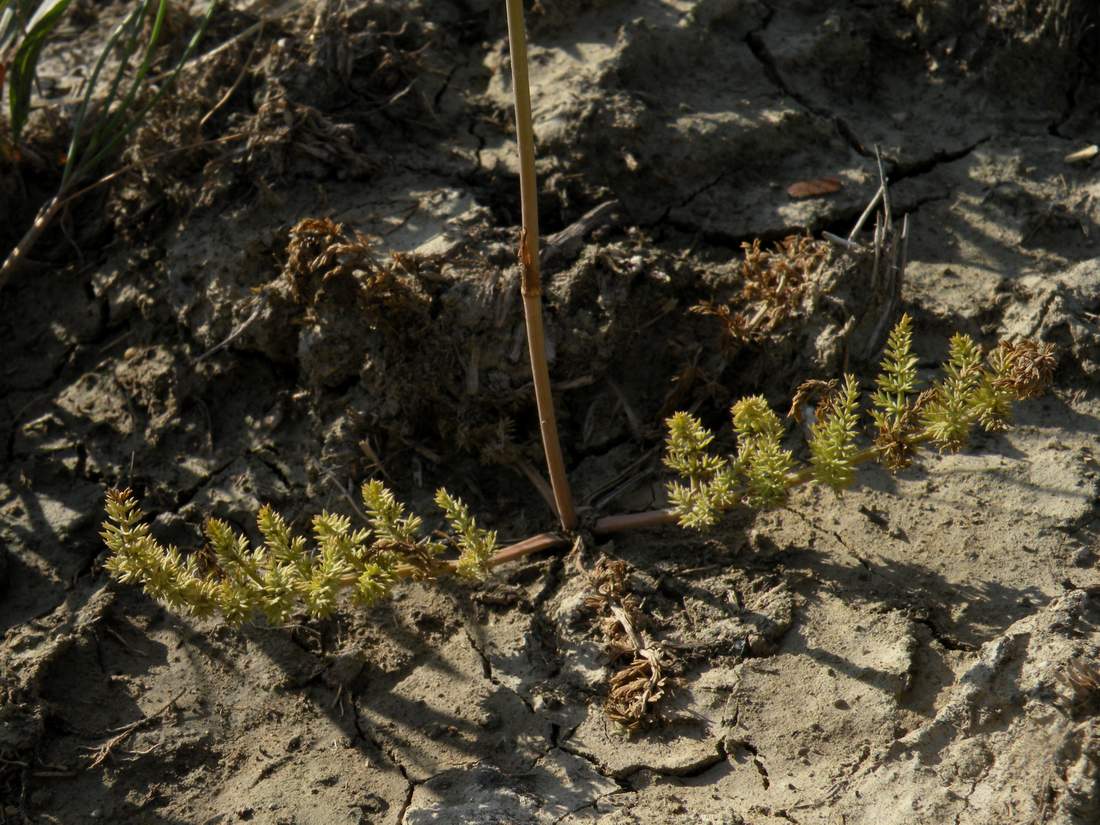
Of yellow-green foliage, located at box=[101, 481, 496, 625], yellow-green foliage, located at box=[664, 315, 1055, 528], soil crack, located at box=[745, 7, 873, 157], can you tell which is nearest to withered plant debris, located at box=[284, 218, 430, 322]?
yellow-green foliage, located at box=[101, 481, 496, 625]

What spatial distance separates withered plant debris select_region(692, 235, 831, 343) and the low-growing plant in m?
0.40

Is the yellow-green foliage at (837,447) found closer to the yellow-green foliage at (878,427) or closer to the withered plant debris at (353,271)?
the yellow-green foliage at (878,427)

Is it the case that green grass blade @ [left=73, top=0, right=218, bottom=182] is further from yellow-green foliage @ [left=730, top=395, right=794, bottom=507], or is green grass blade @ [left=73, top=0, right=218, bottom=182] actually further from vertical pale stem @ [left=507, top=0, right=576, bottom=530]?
yellow-green foliage @ [left=730, top=395, right=794, bottom=507]

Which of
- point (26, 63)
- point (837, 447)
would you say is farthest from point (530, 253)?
point (26, 63)

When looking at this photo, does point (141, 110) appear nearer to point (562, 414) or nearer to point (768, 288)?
point (562, 414)

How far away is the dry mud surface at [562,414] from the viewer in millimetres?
2154

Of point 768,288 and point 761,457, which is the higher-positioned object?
point 768,288

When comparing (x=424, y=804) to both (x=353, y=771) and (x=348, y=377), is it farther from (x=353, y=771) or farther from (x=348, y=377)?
(x=348, y=377)

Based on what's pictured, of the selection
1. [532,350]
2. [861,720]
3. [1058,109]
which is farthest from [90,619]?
[1058,109]

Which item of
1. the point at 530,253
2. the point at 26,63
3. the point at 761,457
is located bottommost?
the point at 761,457

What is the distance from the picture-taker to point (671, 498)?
2.33 metres

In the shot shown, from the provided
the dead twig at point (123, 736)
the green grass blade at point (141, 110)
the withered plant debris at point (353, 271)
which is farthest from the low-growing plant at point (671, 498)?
the green grass blade at point (141, 110)

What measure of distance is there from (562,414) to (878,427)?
87 centimetres

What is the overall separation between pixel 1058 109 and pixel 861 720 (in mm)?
2115
